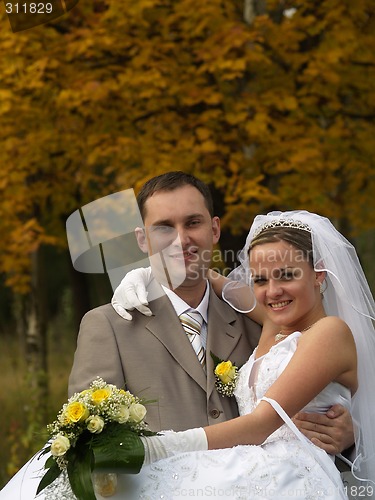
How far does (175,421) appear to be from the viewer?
4.12 meters

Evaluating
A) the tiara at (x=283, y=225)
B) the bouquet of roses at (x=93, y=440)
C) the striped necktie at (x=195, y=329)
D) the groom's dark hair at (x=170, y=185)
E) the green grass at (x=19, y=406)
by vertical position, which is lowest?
the green grass at (x=19, y=406)

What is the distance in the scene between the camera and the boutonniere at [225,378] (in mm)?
4184

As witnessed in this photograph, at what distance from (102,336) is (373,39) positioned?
4356mm

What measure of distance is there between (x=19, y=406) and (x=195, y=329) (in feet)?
21.1

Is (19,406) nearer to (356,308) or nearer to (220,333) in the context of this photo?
(220,333)

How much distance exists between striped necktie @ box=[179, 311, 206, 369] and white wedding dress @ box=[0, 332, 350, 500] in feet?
2.35

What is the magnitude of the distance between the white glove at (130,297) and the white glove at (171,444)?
35.0 inches

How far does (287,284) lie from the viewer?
4.04m

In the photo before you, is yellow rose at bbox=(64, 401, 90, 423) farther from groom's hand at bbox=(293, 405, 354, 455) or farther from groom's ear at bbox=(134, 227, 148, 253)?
groom's ear at bbox=(134, 227, 148, 253)

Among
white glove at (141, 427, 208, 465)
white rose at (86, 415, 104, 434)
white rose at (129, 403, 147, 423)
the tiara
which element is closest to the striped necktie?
the tiara

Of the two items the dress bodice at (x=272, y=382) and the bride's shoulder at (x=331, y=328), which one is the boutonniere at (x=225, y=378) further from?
the bride's shoulder at (x=331, y=328)

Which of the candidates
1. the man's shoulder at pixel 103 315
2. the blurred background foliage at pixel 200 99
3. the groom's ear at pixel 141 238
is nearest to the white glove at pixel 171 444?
the man's shoulder at pixel 103 315

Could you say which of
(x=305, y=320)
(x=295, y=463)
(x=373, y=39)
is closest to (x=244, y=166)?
(x=373, y=39)

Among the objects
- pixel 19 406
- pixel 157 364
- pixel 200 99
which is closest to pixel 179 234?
pixel 157 364
